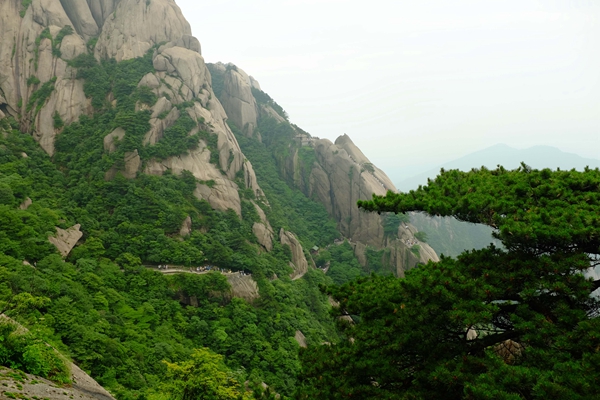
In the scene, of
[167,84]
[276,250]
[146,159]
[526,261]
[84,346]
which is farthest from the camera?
[167,84]

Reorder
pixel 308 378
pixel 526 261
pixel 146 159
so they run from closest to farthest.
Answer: pixel 526 261 → pixel 308 378 → pixel 146 159

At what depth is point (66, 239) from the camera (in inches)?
1180

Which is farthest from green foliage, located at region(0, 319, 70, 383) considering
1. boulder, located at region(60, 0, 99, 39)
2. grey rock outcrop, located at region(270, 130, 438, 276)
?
boulder, located at region(60, 0, 99, 39)

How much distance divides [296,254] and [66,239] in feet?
81.2

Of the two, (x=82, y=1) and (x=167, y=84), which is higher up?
(x=82, y=1)

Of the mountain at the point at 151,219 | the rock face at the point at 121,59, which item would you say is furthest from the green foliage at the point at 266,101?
→ the rock face at the point at 121,59

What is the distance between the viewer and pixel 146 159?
4075 centimetres

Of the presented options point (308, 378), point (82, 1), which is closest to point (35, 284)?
point (308, 378)

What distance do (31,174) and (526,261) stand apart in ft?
141

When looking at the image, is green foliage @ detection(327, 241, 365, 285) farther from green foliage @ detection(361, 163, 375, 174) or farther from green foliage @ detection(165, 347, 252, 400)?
green foliage @ detection(165, 347, 252, 400)

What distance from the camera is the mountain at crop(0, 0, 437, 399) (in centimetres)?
2156

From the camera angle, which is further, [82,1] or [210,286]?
[82,1]

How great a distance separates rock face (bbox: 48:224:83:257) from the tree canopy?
28.0 metres

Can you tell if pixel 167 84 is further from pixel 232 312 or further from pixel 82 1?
pixel 232 312
